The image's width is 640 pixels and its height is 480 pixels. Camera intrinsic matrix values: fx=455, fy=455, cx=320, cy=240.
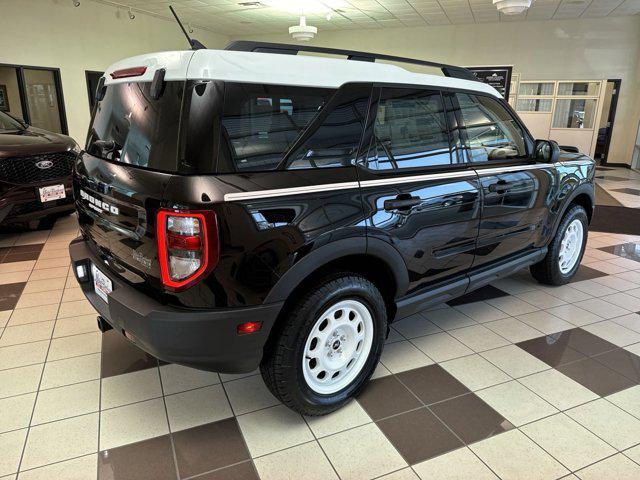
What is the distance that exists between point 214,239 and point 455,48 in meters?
12.6

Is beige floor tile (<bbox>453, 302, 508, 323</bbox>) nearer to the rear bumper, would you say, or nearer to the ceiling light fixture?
the rear bumper

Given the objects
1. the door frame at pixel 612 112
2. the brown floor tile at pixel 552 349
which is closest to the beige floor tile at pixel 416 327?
the brown floor tile at pixel 552 349

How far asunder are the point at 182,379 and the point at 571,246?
10.1ft

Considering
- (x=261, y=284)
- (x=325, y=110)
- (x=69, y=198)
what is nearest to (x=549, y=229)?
(x=325, y=110)

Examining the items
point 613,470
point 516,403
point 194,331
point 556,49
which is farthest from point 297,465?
point 556,49

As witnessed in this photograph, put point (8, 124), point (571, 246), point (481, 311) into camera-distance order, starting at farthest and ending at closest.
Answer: point (8, 124) < point (571, 246) < point (481, 311)

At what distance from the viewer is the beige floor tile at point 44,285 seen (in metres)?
3.41

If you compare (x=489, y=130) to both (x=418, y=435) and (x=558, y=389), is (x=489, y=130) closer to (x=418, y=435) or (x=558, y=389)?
(x=558, y=389)

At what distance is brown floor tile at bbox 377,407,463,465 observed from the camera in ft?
6.01

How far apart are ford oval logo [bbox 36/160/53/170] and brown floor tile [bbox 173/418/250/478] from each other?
3817 mm

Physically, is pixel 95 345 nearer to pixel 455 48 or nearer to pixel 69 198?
pixel 69 198

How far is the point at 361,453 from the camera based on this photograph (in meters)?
1.83

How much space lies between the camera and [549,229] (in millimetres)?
3156

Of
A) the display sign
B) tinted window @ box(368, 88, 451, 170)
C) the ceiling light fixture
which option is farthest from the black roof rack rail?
the display sign
